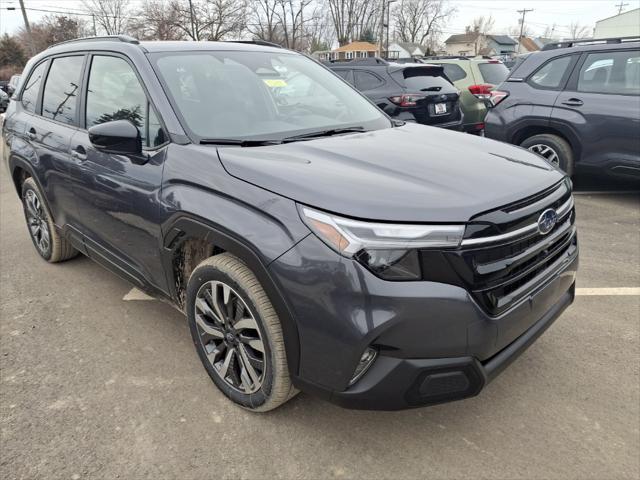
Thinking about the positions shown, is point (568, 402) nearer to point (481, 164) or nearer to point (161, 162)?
point (481, 164)

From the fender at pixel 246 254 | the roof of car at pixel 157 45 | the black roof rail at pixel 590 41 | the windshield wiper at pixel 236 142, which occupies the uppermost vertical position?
the roof of car at pixel 157 45

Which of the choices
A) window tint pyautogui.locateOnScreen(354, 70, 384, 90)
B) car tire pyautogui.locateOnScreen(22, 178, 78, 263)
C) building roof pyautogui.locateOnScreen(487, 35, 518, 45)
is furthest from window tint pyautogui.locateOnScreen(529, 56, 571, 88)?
building roof pyautogui.locateOnScreen(487, 35, 518, 45)

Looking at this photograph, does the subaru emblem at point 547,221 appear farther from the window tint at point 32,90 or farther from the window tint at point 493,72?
the window tint at point 493,72

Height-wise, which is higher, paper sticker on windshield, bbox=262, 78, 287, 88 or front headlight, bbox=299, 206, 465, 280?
paper sticker on windshield, bbox=262, 78, 287, 88

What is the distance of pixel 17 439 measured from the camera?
2.38 meters

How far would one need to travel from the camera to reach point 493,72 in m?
10.4

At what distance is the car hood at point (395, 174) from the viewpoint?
1938 mm

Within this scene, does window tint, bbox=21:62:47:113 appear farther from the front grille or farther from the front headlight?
the front grille

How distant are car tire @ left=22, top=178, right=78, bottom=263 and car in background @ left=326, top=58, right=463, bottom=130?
5.08 m

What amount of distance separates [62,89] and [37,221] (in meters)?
1.31

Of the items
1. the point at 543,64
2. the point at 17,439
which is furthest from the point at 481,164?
the point at 543,64

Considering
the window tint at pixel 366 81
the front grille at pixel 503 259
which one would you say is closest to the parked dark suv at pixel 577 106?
Result: the window tint at pixel 366 81

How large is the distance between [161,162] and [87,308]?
1653 mm

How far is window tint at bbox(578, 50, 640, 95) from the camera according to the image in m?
5.55
